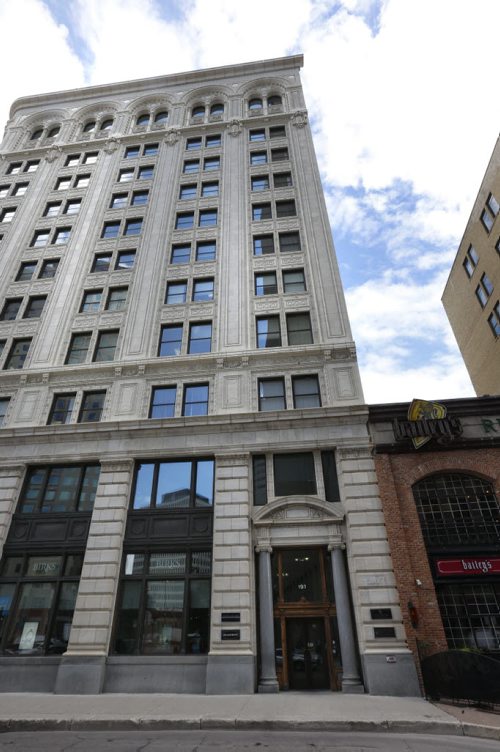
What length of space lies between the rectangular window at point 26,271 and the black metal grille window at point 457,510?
2427cm

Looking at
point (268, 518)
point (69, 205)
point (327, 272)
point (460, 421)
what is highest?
point (69, 205)

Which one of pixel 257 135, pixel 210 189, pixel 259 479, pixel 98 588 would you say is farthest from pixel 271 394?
pixel 257 135

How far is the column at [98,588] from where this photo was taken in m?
13.5

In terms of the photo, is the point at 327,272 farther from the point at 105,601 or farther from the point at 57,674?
the point at 57,674

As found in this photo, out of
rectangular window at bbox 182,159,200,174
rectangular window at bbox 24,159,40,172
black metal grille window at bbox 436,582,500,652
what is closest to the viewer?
black metal grille window at bbox 436,582,500,652

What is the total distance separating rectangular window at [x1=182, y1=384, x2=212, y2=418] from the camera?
18.7m

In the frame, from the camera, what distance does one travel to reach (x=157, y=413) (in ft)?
62.0

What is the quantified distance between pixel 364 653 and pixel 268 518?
5.19m

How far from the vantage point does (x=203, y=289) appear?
2316 centimetres

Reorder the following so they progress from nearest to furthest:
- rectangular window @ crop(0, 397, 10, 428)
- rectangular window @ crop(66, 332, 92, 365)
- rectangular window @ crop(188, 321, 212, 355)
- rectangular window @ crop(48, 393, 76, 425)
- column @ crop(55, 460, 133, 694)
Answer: column @ crop(55, 460, 133, 694), rectangular window @ crop(48, 393, 76, 425), rectangular window @ crop(0, 397, 10, 428), rectangular window @ crop(188, 321, 212, 355), rectangular window @ crop(66, 332, 92, 365)

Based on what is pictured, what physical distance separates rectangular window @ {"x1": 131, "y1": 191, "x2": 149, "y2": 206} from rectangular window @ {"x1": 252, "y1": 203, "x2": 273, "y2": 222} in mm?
7653

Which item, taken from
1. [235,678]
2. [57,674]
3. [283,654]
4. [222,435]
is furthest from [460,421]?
[57,674]

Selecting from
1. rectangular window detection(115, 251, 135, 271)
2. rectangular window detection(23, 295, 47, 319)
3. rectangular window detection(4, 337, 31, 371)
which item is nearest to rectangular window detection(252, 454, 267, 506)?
rectangular window detection(4, 337, 31, 371)

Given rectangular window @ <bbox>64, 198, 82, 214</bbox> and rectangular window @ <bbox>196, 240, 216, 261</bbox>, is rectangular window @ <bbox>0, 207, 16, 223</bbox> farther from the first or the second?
→ rectangular window @ <bbox>196, 240, 216, 261</bbox>
